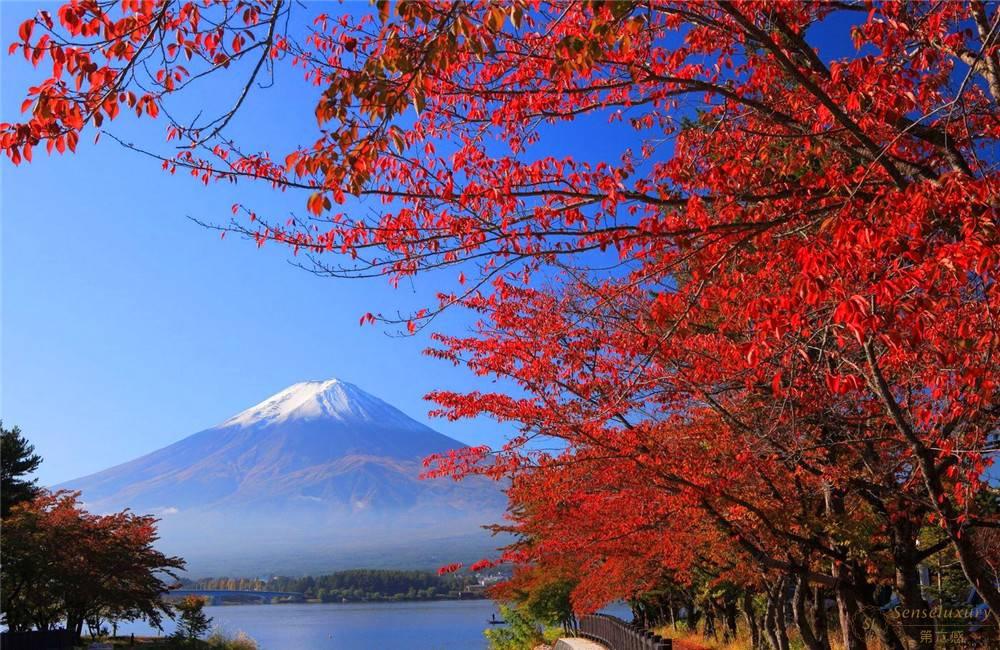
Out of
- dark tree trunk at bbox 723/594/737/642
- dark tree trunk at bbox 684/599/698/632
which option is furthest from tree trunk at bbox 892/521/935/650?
dark tree trunk at bbox 684/599/698/632

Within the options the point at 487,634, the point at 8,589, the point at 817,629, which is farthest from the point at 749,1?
the point at 487,634

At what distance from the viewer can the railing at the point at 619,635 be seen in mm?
10852

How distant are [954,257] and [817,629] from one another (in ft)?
29.6

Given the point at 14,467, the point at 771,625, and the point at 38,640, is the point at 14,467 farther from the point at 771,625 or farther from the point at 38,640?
the point at 771,625

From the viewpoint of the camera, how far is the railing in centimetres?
1085

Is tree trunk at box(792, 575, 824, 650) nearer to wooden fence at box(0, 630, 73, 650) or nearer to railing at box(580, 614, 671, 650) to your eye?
railing at box(580, 614, 671, 650)

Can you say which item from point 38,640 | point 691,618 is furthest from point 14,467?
point 691,618

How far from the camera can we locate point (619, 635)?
14562 mm

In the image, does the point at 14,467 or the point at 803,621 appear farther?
the point at 14,467

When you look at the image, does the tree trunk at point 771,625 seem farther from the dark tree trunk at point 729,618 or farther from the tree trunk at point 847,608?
the dark tree trunk at point 729,618

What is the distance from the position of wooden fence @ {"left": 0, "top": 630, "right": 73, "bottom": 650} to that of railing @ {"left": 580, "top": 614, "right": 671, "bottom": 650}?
14883 millimetres

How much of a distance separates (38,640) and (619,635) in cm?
1685

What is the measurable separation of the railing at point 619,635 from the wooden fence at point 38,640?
14883 millimetres

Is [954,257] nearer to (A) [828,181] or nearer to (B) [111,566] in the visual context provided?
(A) [828,181]
